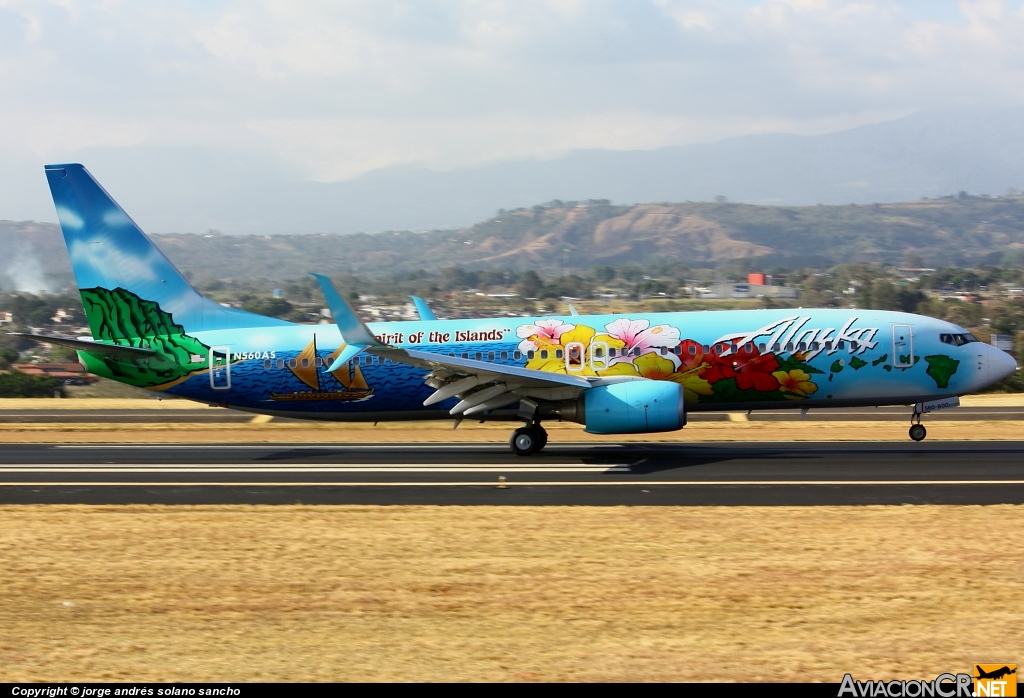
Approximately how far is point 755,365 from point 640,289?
11962cm

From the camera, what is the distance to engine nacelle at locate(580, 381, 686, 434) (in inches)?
936

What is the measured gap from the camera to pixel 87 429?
3591cm

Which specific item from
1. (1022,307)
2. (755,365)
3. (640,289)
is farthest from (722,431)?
(640,289)

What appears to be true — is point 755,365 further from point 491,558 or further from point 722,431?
point 491,558

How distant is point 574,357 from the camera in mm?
26312

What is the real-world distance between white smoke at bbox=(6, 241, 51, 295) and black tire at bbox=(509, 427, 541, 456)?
98449 millimetres

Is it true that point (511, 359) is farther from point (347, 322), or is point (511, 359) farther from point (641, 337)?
point (347, 322)

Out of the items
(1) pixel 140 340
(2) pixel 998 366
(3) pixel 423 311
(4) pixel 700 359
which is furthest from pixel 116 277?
(2) pixel 998 366

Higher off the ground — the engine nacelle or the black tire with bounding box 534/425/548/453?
the engine nacelle

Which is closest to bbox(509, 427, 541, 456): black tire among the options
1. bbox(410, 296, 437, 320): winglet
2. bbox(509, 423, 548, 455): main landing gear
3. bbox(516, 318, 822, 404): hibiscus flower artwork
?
bbox(509, 423, 548, 455): main landing gear

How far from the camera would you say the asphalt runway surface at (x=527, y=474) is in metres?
19.2

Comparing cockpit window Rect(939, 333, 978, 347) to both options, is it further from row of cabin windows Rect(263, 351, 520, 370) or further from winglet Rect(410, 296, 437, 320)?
winglet Rect(410, 296, 437, 320)

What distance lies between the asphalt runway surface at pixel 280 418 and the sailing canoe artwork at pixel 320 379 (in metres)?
10.0

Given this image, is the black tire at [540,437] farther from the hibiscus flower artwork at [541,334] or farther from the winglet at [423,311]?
the winglet at [423,311]
